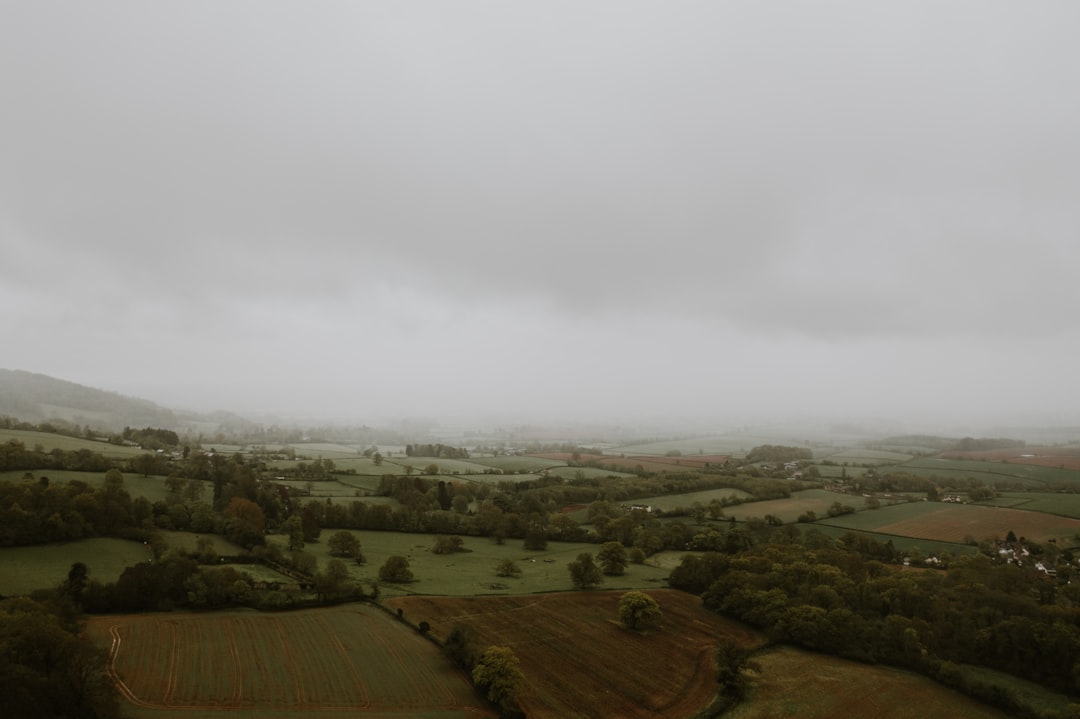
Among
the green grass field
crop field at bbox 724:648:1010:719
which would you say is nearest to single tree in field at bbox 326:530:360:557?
the green grass field

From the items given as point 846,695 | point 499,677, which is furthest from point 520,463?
point 846,695

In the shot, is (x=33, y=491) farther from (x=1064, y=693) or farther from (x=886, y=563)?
(x=886, y=563)

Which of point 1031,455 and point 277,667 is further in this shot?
Answer: point 1031,455

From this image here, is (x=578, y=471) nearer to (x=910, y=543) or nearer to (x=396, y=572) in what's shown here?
(x=910, y=543)

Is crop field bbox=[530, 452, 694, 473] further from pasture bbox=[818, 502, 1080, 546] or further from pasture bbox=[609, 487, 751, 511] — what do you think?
pasture bbox=[818, 502, 1080, 546]

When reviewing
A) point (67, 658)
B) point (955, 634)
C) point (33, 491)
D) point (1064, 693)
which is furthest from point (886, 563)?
point (33, 491)
